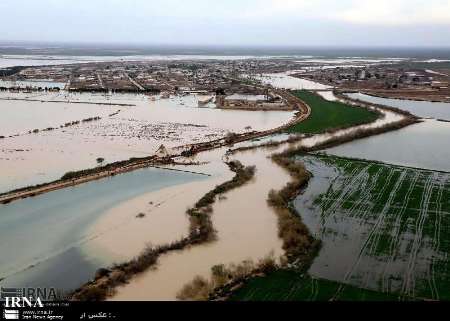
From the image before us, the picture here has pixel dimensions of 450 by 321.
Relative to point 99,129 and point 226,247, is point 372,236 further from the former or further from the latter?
point 99,129

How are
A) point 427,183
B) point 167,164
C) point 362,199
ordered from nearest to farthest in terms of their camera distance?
1. point 362,199
2. point 427,183
3. point 167,164

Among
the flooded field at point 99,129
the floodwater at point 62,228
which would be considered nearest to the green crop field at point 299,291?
the floodwater at point 62,228

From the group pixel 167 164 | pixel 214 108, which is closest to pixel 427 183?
pixel 167 164

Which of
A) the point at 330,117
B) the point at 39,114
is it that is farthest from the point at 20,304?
the point at 39,114

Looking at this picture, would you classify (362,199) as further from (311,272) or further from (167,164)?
(167,164)

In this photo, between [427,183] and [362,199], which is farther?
[427,183]

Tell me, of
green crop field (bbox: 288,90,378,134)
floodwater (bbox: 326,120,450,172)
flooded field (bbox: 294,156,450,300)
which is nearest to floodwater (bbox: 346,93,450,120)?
green crop field (bbox: 288,90,378,134)
